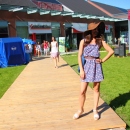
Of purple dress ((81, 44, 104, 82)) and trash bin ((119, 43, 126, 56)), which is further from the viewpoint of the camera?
trash bin ((119, 43, 126, 56))

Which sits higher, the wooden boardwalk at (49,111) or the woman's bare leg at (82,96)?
the woman's bare leg at (82,96)

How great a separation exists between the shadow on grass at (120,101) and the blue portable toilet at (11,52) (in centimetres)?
1184

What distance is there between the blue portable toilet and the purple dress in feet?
43.4

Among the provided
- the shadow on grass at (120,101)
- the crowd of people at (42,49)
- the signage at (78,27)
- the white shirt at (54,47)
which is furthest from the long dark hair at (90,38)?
the signage at (78,27)

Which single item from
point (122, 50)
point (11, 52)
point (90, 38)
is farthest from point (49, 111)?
point (122, 50)

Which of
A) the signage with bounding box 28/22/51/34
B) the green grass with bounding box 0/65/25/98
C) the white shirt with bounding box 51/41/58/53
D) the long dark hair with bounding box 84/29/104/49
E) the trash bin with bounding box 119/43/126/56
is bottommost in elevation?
the green grass with bounding box 0/65/25/98

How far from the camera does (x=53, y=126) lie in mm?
4285

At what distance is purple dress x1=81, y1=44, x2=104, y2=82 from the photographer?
4.17 metres

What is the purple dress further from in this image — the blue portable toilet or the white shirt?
the blue portable toilet

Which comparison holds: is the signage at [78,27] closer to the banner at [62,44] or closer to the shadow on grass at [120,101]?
the banner at [62,44]

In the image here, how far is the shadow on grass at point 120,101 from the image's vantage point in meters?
5.49

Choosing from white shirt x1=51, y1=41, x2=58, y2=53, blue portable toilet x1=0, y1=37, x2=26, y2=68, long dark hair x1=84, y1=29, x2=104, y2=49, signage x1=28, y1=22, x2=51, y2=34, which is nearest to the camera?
long dark hair x1=84, y1=29, x2=104, y2=49

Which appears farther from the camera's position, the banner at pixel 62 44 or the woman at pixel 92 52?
the banner at pixel 62 44

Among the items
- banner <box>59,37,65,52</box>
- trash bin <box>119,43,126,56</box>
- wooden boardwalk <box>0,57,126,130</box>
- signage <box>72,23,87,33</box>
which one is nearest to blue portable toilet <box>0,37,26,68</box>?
trash bin <box>119,43,126,56</box>
